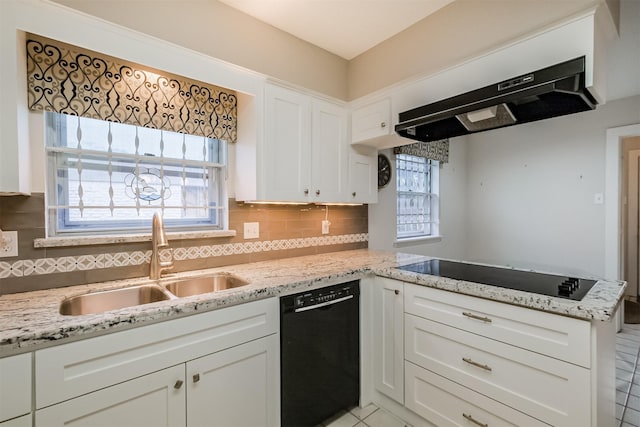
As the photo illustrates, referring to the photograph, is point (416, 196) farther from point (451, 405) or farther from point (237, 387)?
point (237, 387)

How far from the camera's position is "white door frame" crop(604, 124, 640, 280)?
117 inches

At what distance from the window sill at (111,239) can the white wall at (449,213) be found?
1749mm

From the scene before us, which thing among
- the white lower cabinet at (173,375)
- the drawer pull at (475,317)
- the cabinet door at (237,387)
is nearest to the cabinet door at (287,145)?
the white lower cabinet at (173,375)

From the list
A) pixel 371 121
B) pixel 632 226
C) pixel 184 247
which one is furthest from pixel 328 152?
pixel 632 226

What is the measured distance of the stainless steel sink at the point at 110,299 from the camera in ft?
4.37

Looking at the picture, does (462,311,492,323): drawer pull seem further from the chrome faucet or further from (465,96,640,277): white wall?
(465,96,640,277): white wall

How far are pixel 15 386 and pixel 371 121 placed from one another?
2302 mm

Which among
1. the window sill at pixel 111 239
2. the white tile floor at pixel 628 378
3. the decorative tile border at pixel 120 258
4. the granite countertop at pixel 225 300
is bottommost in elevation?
the white tile floor at pixel 628 378

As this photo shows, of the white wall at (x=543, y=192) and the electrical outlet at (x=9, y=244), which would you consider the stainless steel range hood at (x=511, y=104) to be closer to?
the electrical outlet at (x=9, y=244)

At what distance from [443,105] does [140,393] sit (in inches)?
79.3

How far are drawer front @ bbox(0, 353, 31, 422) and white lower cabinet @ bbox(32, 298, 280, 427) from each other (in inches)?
1.1

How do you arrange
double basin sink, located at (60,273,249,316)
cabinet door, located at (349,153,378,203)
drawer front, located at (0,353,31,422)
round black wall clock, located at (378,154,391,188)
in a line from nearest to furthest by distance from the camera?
drawer front, located at (0,353,31,422) < double basin sink, located at (60,273,249,316) < cabinet door, located at (349,153,378,203) < round black wall clock, located at (378,154,391,188)

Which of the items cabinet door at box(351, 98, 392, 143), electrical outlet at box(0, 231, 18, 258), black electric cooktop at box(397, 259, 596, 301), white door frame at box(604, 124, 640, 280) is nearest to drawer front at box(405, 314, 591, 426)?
black electric cooktop at box(397, 259, 596, 301)

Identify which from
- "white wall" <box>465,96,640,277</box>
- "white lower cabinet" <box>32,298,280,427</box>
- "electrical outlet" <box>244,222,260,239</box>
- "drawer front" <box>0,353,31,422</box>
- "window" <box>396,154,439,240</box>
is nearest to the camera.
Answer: "drawer front" <box>0,353,31,422</box>
